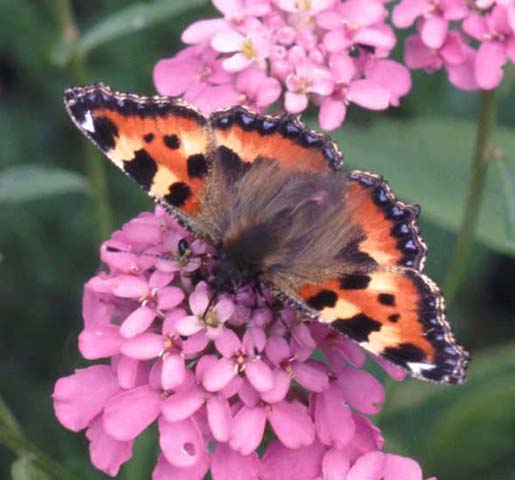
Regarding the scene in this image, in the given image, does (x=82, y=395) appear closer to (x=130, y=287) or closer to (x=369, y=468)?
(x=130, y=287)

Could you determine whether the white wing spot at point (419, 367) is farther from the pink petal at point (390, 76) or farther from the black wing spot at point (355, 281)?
the pink petal at point (390, 76)

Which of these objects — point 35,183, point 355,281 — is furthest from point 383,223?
point 35,183

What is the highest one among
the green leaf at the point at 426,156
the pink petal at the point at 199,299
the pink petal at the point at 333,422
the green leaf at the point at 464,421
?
the pink petal at the point at 199,299

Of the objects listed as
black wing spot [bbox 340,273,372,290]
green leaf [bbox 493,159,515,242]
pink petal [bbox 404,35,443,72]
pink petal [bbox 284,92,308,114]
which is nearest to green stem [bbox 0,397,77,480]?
black wing spot [bbox 340,273,372,290]

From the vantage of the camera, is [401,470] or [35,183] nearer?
[401,470]

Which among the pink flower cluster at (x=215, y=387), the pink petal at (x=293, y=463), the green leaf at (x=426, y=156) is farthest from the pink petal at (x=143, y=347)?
the green leaf at (x=426, y=156)

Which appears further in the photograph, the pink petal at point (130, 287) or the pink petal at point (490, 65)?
the pink petal at point (490, 65)

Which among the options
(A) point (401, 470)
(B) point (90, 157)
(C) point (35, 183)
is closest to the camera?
(A) point (401, 470)
